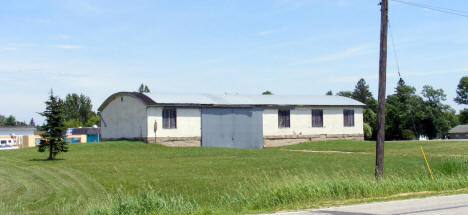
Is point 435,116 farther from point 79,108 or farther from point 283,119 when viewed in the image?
point 79,108

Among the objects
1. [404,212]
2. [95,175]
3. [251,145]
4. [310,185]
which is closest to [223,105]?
[251,145]

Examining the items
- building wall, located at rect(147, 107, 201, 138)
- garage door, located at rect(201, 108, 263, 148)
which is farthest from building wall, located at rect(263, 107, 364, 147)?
building wall, located at rect(147, 107, 201, 138)

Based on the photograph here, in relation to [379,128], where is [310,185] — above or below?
below

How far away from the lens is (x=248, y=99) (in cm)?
4125

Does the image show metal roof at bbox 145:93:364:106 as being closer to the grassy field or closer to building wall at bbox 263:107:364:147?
building wall at bbox 263:107:364:147

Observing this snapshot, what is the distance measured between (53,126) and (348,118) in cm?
2750

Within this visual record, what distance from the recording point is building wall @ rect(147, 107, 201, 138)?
35.5 metres

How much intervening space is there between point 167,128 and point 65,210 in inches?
948

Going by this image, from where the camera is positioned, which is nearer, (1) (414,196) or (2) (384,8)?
(1) (414,196)

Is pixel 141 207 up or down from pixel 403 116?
down

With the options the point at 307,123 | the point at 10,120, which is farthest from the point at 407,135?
the point at 10,120

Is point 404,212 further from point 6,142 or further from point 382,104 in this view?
point 6,142

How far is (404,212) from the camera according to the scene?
10.2 metres

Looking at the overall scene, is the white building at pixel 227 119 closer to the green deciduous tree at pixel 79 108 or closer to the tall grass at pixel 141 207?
the tall grass at pixel 141 207
